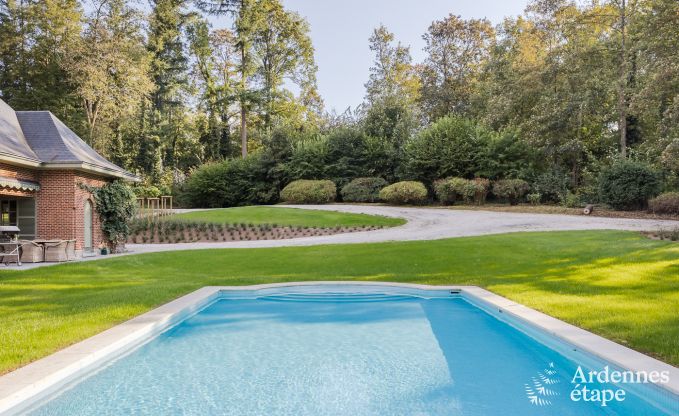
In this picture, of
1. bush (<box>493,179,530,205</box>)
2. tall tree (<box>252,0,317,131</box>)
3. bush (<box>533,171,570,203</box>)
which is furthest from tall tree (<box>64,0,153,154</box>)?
bush (<box>533,171,570,203</box>)

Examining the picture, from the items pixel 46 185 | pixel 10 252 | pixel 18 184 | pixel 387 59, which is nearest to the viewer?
pixel 18 184

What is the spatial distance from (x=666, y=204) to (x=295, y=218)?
15.1m

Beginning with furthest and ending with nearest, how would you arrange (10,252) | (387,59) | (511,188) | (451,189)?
(387,59) → (451,189) → (511,188) → (10,252)

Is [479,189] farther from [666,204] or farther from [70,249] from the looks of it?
[70,249]

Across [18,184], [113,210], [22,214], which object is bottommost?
[22,214]

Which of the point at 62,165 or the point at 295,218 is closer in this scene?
the point at 62,165

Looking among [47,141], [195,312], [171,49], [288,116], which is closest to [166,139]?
[171,49]

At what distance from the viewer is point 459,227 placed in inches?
679

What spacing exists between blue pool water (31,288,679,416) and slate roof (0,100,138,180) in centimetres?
915

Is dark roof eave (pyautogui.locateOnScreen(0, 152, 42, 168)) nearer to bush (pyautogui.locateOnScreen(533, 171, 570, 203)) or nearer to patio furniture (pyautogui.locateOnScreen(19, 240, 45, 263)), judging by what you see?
patio furniture (pyautogui.locateOnScreen(19, 240, 45, 263))

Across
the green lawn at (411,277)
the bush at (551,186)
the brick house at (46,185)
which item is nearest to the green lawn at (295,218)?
the green lawn at (411,277)

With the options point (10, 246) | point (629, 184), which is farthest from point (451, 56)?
point (10, 246)

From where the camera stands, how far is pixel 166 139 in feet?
125

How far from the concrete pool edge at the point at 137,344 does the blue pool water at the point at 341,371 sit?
0.44ft
